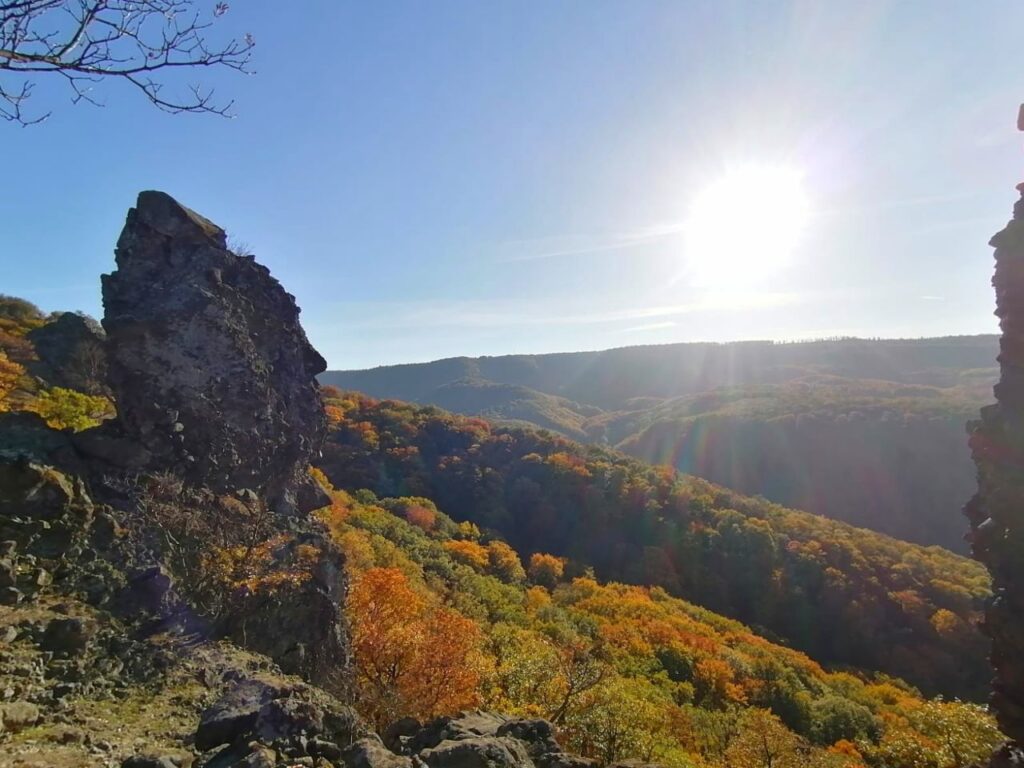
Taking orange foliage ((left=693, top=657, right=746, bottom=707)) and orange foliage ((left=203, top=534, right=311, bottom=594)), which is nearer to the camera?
orange foliage ((left=203, top=534, right=311, bottom=594))

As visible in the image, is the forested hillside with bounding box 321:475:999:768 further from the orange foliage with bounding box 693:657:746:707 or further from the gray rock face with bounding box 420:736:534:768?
the gray rock face with bounding box 420:736:534:768

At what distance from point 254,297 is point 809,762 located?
36.4 meters

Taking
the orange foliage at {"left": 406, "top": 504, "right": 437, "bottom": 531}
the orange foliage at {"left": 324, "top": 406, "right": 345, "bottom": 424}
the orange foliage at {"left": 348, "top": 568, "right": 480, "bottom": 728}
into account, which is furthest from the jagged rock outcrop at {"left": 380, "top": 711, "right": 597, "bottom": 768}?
the orange foliage at {"left": 324, "top": 406, "right": 345, "bottom": 424}

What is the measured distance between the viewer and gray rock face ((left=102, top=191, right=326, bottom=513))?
1975cm

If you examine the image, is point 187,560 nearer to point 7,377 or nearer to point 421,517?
point 7,377

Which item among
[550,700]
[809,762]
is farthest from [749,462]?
[550,700]

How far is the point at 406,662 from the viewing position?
830 inches

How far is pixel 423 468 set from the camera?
9844 centimetres

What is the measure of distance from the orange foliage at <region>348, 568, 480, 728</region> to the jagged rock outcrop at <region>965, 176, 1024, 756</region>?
1628 cm

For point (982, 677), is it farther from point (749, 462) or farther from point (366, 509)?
point (749, 462)

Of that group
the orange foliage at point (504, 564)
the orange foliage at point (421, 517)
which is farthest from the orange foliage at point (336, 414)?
the orange foliage at point (504, 564)

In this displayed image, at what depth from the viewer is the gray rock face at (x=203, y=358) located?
64.8ft

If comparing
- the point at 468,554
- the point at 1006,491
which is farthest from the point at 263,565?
the point at 468,554

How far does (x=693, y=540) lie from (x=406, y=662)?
243ft
